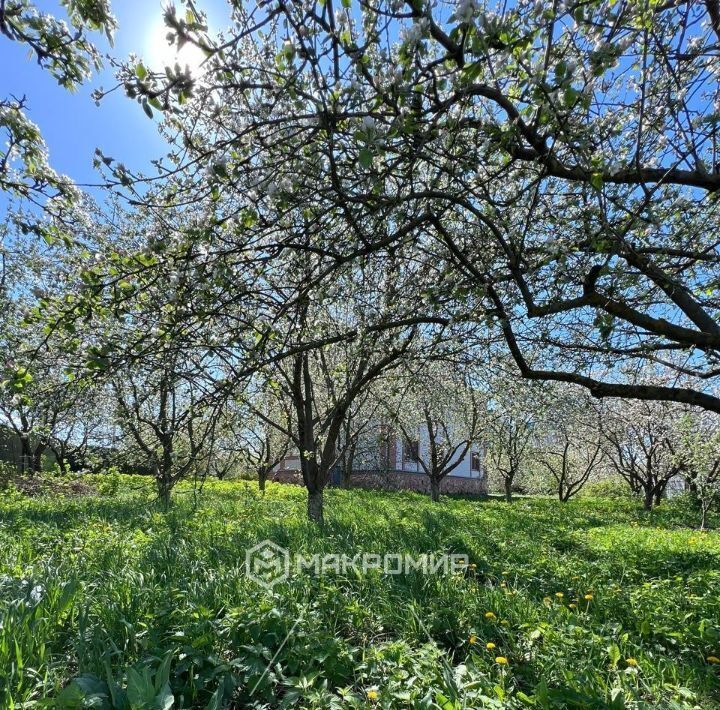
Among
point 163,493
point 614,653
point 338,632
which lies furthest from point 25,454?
point 614,653

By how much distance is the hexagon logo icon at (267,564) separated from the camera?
11.2 feet

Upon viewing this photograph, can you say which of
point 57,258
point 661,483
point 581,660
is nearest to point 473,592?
point 581,660

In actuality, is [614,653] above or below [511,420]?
below

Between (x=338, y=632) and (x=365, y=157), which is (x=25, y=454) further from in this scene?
(x=365, y=157)

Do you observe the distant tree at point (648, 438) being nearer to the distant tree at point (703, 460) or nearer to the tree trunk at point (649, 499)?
the tree trunk at point (649, 499)

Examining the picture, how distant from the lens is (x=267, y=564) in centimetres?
391

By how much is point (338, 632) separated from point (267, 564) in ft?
3.84

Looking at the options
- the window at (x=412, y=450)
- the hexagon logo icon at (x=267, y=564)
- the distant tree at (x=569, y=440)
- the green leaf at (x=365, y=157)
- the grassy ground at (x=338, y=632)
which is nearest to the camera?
the green leaf at (x=365, y=157)

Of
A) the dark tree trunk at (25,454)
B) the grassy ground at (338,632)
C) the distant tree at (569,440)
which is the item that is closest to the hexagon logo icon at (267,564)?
the grassy ground at (338,632)

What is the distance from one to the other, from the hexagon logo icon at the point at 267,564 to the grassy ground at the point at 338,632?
0.31ft

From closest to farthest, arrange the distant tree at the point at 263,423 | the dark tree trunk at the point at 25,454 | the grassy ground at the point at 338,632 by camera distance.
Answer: the grassy ground at the point at 338,632
the distant tree at the point at 263,423
the dark tree trunk at the point at 25,454

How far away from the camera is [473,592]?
354 cm

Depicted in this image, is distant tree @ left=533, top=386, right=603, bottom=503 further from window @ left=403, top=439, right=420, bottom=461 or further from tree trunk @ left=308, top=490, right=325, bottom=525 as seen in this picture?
tree trunk @ left=308, top=490, right=325, bottom=525

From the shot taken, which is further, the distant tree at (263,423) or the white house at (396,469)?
the white house at (396,469)
